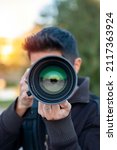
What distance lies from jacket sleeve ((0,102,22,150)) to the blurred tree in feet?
46.7

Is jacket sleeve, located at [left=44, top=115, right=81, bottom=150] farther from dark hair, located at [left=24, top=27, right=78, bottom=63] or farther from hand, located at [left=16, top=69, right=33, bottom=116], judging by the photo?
dark hair, located at [left=24, top=27, right=78, bottom=63]

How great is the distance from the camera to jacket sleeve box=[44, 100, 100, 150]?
2031 mm

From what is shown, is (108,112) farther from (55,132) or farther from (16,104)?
(16,104)

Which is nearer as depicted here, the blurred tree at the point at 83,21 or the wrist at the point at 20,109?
the wrist at the point at 20,109

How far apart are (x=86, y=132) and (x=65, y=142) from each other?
0.21 meters

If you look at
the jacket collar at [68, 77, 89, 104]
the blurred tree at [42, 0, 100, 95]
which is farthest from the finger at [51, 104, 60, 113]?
the blurred tree at [42, 0, 100, 95]

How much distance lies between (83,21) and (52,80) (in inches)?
622

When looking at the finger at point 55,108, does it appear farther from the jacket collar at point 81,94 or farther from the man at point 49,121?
the jacket collar at point 81,94

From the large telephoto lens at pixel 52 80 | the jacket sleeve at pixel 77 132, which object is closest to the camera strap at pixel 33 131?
the jacket sleeve at pixel 77 132

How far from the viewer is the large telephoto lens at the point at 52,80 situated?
6.37ft

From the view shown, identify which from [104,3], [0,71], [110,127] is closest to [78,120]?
[110,127]

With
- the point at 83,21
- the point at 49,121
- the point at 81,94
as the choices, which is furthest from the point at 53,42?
the point at 83,21

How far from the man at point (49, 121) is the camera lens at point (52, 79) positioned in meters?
0.10

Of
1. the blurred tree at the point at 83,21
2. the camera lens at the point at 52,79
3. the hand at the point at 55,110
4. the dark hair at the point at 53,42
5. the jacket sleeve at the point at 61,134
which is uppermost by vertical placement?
the blurred tree at the point at 83,21
